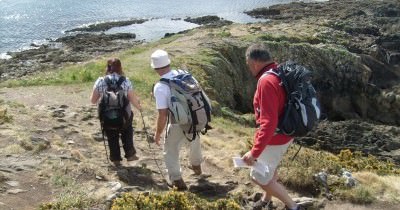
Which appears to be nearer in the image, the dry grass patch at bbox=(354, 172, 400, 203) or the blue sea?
the dry grass patch at bbox=(354, 172, 400, 203)

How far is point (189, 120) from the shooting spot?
766cm

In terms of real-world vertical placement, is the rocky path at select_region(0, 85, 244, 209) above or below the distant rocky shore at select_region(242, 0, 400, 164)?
above

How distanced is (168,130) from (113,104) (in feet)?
4.50

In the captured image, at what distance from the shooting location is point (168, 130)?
7918 millimetres

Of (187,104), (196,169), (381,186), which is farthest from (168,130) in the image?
(381,186)

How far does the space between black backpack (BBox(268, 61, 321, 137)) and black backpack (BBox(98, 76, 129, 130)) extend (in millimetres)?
3568

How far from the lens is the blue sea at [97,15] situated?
55094 millimetres

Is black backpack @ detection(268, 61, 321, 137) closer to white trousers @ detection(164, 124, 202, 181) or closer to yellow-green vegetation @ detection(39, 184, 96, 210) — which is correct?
white trousers @ detection(164, 124, 202, 181)

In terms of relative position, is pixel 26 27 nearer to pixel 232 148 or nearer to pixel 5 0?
pixel 5 0

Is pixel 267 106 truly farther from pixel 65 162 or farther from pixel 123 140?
pixel 65 162

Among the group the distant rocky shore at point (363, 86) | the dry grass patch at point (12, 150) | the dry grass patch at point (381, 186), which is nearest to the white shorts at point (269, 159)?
the dry grass patch at point (381, 186)

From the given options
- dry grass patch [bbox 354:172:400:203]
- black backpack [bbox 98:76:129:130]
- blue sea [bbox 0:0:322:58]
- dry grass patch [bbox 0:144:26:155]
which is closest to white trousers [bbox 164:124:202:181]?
black backpack [bbox 98:76:129:130]

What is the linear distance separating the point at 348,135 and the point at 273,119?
1380 centimetres

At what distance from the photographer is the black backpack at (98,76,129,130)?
28.4 ft
